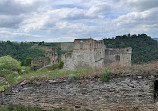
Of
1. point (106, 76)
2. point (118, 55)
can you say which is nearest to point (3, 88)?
point (106, 76)

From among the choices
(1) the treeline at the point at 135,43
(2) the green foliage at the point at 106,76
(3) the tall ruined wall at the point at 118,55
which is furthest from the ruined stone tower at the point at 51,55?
(2) the green foliage at the point at 106,76

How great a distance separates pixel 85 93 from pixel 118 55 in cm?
1921

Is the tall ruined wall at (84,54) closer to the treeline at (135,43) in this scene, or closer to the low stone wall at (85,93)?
the low stone wall at (85,93)

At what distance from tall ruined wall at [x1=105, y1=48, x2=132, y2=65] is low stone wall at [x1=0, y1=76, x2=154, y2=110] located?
60.7 feet

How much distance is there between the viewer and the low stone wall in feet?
24.0

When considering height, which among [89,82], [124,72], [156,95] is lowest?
[156,95]

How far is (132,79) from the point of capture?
737 cm

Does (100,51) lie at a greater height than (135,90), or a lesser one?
greater

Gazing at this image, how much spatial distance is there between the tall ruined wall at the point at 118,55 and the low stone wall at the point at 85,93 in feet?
60.7

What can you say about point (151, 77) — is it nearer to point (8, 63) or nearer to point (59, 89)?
point (59, 89)

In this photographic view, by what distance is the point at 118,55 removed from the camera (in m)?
26.3

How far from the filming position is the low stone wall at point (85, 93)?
287 inches

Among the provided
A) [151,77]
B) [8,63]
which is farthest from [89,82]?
[8,63]

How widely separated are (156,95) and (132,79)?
1.44 meters
